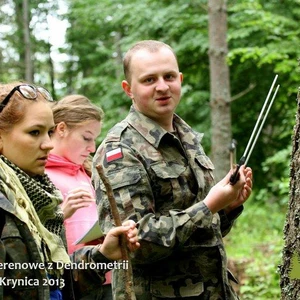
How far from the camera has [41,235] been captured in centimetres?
Answer: 238

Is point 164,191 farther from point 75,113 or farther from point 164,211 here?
point 75,113

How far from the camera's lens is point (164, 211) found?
294 cm

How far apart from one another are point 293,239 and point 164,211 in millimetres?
602

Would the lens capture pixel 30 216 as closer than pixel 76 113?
Yes

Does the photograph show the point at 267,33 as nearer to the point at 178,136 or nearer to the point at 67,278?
the point at 178,136

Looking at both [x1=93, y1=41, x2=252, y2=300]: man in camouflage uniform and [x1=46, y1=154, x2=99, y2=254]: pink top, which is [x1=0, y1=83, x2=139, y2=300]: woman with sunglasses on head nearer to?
[x1=93, y1=41, x2=252, y2=300]: man in camouflage uniform

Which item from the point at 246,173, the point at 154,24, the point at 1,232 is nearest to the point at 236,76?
the point at 154,24

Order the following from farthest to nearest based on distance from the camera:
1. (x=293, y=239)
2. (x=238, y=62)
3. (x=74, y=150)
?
(x=238, y=62) < (x=74, y=150) < (x=293, y=239)

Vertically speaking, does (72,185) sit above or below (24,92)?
below

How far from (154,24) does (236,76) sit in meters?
1.82

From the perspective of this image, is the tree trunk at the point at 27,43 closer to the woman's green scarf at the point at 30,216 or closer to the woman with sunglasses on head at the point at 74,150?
the woman with sunglasses on head at the point at 74,150

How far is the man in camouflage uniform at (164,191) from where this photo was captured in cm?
281

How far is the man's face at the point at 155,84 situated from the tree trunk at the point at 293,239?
0.61 m

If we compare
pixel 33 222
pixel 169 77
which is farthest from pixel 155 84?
pixel 33 222
